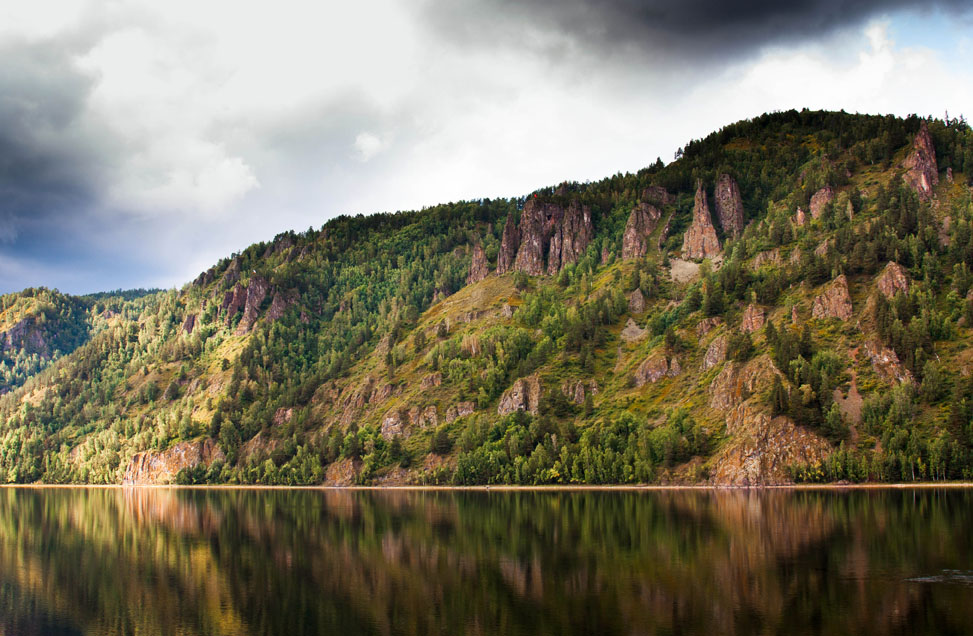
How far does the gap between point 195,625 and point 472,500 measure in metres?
113

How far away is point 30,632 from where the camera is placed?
51312 mm

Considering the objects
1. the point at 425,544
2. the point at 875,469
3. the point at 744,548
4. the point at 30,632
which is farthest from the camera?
the point at 875,469

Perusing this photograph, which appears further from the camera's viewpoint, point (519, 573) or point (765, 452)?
point (765, 452)

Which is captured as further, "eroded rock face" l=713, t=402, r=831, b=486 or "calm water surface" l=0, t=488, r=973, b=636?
"eroded rock face" l=713, t=402, r=831, b=486

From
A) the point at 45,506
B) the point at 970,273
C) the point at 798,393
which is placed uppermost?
the point at 970,273

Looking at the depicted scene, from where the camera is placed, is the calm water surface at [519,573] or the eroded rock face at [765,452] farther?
the eroded rock face at [765,452]

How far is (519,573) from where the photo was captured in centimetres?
6612

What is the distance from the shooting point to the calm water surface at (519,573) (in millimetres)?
49500

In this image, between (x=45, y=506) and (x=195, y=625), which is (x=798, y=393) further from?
(x=45, y=506)

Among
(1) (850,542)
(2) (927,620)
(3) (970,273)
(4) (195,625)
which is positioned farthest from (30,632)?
(3) (970,273)

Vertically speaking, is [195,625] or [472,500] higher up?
[195,625]

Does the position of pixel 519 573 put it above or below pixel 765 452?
above

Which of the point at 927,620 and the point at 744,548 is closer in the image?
the point at 927,620

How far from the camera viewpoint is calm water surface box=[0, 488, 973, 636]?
49500 millimetres
